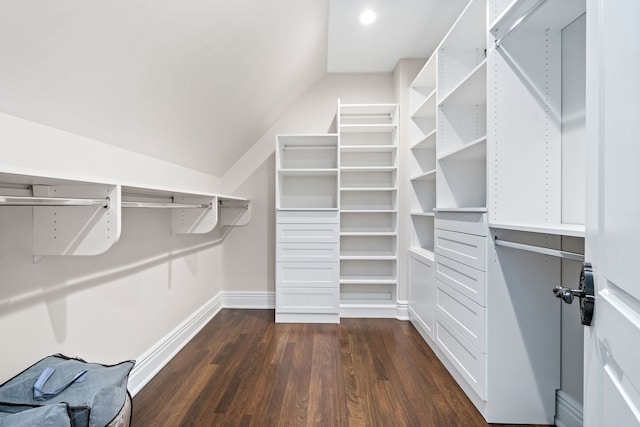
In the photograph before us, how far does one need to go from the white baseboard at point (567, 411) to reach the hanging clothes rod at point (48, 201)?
2.19 meters

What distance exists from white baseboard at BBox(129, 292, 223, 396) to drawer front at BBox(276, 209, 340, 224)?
108 centimetres

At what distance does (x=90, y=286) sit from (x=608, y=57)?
6.34 feet

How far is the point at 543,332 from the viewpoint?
157 cm

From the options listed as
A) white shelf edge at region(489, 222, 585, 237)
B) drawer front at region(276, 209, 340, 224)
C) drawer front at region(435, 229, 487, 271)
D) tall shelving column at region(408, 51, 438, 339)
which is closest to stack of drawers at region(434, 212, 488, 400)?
drawer front at region(435, 229, 487, 271)

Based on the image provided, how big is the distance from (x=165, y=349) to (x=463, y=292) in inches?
76.7

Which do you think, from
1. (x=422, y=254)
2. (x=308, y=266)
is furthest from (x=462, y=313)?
(x=308, y=266)

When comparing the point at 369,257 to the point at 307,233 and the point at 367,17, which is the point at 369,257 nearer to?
the point at 307,233

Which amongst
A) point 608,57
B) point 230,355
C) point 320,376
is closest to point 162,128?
point 230,355

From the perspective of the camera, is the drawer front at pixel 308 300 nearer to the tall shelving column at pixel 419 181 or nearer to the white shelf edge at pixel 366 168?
the tall shelving column at pixel 419 181

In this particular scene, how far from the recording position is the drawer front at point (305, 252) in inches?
114

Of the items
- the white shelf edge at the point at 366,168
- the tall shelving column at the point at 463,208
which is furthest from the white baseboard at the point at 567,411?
the white shelf edge at the point at 366,168

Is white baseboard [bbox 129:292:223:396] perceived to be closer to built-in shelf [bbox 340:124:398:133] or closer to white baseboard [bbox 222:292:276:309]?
white baseboard [bbox 222:292:276:309]

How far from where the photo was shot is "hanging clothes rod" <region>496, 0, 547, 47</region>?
1.30 meters

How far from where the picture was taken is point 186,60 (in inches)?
62.1
